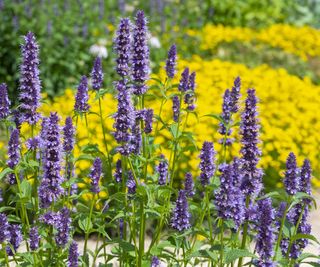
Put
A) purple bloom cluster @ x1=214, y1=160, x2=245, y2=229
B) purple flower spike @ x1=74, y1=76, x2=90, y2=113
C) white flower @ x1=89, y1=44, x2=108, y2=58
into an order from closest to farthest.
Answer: purple bloom cluster @ x1=214, y1=160, x2=245, y2=229 → purple flower spike @ x1=74, y1=76, x2=90, y2=113 → white flower @ x1=89, y1=44, x2=108, y2=58

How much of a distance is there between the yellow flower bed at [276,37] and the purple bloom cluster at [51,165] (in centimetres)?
789

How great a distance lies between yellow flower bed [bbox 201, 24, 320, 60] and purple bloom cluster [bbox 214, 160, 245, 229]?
771cm

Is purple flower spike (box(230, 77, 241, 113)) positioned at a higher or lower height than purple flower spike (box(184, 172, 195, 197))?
higher

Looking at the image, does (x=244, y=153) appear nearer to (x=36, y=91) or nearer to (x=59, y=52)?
(x=36, y=91)

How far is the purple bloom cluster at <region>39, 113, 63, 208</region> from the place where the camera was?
11.3 ft

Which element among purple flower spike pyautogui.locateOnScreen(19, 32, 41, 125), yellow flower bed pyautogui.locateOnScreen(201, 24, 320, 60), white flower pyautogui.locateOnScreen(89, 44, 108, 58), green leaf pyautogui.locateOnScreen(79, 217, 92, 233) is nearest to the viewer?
purple flower spike pyautogui.locateOnScreen(19, 32, 41, 125)

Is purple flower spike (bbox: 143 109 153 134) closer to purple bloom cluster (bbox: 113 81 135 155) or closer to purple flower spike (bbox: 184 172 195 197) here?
purple bloom cluster (bbox: 113 81 135 155)

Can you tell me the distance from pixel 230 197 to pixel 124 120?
25.4 inches

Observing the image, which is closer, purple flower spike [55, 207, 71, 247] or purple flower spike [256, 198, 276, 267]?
purple flower spike [256, 198, 276, 267]

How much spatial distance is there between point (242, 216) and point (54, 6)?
280 inches

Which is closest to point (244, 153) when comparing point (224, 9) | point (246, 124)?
point (246, 124)

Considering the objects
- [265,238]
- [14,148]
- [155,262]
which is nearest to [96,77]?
[14,148]

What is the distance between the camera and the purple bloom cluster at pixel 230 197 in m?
3.43

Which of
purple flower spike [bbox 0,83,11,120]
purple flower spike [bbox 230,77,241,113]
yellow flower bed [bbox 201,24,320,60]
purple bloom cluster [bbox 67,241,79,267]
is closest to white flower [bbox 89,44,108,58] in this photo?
yellow flower bed [bbox 201,24,320,60]
